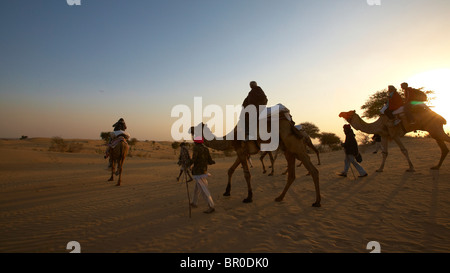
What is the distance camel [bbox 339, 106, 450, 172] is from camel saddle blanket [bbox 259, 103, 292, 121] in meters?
4.51

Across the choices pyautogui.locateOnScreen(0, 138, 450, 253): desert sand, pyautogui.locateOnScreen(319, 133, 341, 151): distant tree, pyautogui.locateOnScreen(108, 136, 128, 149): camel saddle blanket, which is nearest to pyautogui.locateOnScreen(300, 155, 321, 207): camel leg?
pyautogui.locateOnScreen(0, 138, 450, 253): desert sand

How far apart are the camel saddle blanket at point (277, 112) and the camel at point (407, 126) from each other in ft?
14.8

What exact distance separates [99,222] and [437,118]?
12.4 meters

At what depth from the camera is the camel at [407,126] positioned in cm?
845

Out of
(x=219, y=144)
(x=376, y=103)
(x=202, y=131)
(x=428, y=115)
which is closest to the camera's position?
(x=202, y=131)

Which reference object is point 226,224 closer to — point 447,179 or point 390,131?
point 447,179

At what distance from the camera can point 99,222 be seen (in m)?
4.95

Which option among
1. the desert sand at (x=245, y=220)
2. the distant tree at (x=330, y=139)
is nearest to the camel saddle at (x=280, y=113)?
the desert sand at (x=245, y=220)

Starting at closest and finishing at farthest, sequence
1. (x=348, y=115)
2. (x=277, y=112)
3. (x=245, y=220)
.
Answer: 1. (x=245, y=220)
2. (x=277, y=112)
3. (x=348, y=115)

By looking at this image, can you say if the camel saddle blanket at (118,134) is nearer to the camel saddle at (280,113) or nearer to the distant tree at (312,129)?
the camel saddle at (280,113)

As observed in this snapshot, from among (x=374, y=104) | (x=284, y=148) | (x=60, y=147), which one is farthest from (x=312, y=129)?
(x=60, y=147)

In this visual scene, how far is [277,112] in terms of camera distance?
19.7 feet

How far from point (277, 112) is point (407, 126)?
21.7ft

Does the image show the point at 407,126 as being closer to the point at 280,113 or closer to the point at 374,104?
the point at 280,113
